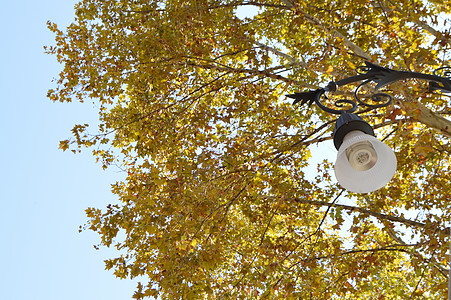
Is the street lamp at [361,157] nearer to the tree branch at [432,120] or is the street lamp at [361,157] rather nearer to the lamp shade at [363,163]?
the lamp shade at [363,163]

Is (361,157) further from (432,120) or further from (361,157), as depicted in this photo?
(432,120)

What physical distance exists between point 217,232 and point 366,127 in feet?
9.62

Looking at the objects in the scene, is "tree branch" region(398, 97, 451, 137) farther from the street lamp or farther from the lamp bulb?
the lamp bulb

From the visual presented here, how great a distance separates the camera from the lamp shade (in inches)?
86.3

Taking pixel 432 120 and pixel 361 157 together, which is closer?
pixel 361 157

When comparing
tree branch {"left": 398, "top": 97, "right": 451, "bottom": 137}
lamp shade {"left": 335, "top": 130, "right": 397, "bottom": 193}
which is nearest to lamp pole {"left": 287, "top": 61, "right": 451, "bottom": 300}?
lamp shade {"left": 335, "top": 130, "right": 397, "bottom": 193}

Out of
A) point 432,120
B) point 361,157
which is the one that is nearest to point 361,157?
point 361,157

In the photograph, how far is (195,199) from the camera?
15.3 feet

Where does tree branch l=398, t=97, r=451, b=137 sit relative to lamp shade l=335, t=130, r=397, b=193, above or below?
above

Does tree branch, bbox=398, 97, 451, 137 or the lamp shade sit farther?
tree branch, bbox=398, 97, 451, 137

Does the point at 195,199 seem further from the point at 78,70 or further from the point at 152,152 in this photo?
the point at 78,70

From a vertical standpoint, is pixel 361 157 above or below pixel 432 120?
below

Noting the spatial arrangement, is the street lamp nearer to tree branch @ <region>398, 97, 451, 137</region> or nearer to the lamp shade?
the lamp shade

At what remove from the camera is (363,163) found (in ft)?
7.35
